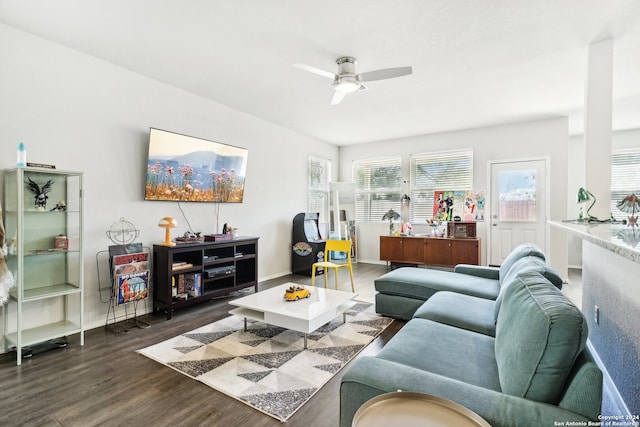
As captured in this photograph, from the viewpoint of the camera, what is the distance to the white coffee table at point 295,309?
2.73 m

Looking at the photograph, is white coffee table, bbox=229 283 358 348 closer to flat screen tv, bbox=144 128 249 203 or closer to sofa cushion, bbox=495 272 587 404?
sofa cushion, bbox=495 272 587 404

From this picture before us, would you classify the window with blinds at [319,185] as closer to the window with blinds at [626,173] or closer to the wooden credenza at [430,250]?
the wooden credenza at [430,250]

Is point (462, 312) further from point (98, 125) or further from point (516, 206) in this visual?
point (516, 206)

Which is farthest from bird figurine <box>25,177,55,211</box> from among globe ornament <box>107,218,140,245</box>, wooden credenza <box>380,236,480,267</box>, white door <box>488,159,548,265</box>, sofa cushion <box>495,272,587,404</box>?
white door <box>488,159,548,265</box>

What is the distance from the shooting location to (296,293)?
3211 millimetres

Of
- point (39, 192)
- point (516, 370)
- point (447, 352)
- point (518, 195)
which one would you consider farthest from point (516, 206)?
point (39, 192)

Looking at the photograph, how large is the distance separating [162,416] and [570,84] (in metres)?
5.30

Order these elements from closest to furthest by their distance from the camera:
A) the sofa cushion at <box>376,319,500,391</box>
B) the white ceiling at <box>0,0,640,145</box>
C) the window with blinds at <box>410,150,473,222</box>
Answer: the sofa cushion at <box>376,319,500,391</box> → the white ceiling at <box>0,0,640,145</box> → the window with blinds at <box>410,150,473,222</box>

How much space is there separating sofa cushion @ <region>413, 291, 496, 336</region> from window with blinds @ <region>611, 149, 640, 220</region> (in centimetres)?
563

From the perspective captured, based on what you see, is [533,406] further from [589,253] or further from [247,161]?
[247,161]

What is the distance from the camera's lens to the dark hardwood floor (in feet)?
6.06

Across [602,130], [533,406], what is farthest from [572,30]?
[533,406]

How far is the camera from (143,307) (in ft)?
12.2

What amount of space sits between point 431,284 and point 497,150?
390 cm
